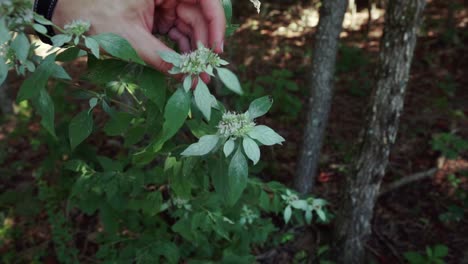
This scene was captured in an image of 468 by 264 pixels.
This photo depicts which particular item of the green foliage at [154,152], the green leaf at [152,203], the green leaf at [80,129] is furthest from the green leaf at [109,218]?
the green leaf at [80,129]

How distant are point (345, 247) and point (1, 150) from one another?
3.22 meters

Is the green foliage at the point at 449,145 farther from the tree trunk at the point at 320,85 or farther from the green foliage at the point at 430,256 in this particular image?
the tree trunk at the point at 320,85

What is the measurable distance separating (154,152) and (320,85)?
1.86 m

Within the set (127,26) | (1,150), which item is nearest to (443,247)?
(127,26)

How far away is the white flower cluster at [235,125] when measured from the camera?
1.11 metres

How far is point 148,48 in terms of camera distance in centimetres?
110

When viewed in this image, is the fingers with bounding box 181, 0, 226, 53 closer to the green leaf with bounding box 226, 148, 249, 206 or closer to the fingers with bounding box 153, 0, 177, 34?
the fingers with bounding box 153, 0, 177, 34

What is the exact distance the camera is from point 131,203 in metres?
1.89

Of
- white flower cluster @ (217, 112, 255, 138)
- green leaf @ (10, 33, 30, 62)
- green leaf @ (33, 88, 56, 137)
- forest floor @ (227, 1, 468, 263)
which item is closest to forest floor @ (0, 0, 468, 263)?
forest floor @ (227, 1, 468, 263)

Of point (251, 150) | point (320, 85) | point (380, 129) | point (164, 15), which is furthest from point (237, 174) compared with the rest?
point (320, 85)

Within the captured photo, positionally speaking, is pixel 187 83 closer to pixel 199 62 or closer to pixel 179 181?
pixel 199 62

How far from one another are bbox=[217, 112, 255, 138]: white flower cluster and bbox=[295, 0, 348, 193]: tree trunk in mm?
1762

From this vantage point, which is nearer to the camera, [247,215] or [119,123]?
[119,123]

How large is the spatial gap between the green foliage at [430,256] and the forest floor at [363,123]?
135 mm
